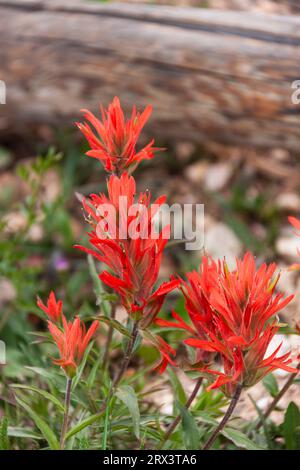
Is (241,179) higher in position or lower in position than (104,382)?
higher

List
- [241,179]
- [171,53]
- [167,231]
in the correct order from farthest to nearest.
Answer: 1. [241,179]
2. [171,53]
3. [167,231]

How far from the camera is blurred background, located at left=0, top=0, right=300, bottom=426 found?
7.40ft

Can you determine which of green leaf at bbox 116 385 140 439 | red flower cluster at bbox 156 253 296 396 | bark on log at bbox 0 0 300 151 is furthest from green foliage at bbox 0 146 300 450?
bark on log at bbox 0 0 300 151

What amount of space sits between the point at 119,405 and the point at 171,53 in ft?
4.23

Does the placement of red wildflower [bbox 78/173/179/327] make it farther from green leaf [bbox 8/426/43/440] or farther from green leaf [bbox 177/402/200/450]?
green leaf [bbox 8/426/43/440]

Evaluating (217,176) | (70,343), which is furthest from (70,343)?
(217,176)

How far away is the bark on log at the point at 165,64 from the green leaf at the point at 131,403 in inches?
50.1

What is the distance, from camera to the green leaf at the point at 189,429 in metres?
1.27

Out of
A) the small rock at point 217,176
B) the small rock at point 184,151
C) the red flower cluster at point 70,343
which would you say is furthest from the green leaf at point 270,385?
the small rock at point 184,151

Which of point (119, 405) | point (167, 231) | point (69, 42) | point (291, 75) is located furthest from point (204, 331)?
point (69, 42)

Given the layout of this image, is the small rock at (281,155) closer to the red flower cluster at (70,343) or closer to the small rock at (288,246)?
the small rock at (288,246)

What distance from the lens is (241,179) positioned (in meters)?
2.93

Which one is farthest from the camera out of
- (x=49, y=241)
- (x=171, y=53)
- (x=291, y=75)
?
(x=49, y=241)
